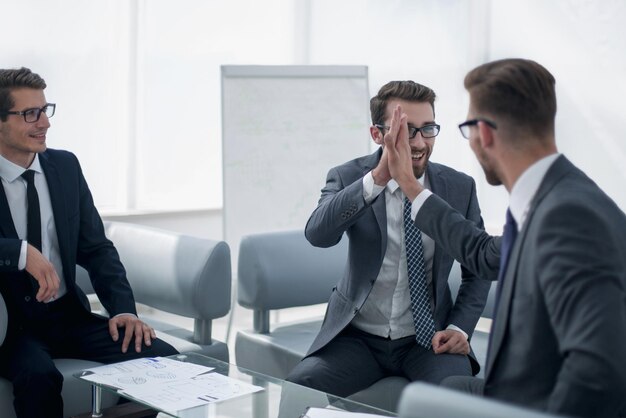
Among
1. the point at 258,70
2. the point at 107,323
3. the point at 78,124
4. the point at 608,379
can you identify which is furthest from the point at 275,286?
the point at 78,124

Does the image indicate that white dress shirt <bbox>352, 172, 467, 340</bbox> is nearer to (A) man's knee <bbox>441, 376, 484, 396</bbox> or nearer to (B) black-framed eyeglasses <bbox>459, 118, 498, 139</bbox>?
(A) man's knee <bbox>441, 376, 484, 396</bbox>

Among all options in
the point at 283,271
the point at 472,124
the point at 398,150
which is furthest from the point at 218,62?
the point at 472,124

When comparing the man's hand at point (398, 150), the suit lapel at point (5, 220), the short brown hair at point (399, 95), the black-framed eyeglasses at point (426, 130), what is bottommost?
the suit lapel at point (5, 220)

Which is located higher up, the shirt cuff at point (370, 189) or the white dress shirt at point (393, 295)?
the shirt cuff at point (370, 189)

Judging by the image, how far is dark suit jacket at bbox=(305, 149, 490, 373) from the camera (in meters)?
2.79

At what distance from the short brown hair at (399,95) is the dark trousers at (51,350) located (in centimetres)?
115

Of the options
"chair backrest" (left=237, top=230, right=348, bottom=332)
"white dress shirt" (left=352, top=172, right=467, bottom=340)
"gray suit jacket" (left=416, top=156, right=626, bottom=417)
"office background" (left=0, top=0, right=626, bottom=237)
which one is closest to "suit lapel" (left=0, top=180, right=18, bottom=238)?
"chair backrest" (left=237, top=230, right=348, bottom=332)

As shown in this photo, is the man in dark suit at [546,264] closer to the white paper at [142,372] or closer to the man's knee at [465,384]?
the man's knee at [465,384]

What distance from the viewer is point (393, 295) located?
2830mm

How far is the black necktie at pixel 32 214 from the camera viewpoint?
3038mm

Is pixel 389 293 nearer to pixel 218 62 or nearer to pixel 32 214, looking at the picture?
pixel 32 214

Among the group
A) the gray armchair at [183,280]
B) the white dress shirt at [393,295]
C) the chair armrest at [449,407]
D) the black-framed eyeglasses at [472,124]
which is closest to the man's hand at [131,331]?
the gray armchair at [183,280]

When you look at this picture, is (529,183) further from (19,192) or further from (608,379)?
(19,192)

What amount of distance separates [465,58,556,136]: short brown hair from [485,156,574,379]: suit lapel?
0.28 ft
